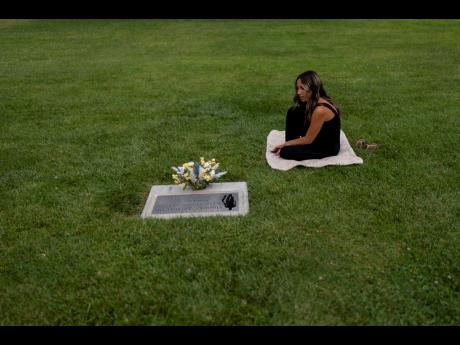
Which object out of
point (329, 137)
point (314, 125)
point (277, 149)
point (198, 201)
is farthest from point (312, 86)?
point (198, 201)

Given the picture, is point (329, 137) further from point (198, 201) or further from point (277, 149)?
point (198, 201)

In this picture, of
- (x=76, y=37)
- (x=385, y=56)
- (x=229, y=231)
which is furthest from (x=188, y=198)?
(x=76, y=37)

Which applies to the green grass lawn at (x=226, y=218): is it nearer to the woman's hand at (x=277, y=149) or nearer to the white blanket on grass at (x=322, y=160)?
the white blanket on grass at (x=322, y=160)

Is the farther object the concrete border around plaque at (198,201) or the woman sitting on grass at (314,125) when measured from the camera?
the woman sitting on grass at (314,125)

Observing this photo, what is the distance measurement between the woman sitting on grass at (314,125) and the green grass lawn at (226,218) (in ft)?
1.31

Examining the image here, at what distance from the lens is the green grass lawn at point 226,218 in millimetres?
3762

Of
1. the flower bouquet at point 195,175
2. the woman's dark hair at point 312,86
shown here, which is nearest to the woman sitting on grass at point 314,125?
the woman's dark hair at point 312,86

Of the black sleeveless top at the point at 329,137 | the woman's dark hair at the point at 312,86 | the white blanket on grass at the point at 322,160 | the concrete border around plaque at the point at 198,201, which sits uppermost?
the woman's dark hair at the point at 312,86

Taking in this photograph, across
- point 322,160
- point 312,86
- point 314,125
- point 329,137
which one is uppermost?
point 312,86

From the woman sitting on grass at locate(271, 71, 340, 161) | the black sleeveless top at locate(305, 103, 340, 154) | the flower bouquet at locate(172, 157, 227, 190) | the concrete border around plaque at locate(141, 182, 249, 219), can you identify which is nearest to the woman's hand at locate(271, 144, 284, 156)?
the woman sitting on grass at locate(271, 71, 340, 161)

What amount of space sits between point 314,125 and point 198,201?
2.13m

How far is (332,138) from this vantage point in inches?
249

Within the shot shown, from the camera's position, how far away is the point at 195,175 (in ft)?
18.2

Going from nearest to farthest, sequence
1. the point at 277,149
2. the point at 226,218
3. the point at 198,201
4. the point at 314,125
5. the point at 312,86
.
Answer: the point at 226,218 < the point at 198,201 < the point at 312,86 < the point at 314,125 < the point at 277,149
